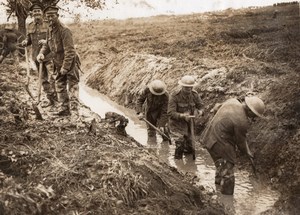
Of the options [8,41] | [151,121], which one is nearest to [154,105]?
[151,121]

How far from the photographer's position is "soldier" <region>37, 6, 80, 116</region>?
27.8 feet

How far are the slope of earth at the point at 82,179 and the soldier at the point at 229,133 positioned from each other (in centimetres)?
46

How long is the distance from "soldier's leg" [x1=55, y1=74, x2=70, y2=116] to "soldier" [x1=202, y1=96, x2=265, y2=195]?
10.8 ft

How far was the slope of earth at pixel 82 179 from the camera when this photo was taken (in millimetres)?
4551

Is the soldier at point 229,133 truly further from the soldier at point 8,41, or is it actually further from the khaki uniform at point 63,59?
the soldier at point 8,41

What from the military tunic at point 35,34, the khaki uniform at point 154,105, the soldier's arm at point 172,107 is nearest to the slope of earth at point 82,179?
the soldier's arm at point 172,107

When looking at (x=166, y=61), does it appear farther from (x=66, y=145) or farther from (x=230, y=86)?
(x=66, y=145)

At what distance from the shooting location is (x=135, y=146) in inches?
287

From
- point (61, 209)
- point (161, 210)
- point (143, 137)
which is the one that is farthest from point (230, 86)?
point (61, 209)

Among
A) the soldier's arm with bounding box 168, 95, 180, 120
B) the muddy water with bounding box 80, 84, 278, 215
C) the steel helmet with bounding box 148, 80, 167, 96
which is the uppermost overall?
the steel helmet with bounding box 148, 80, 167, 96

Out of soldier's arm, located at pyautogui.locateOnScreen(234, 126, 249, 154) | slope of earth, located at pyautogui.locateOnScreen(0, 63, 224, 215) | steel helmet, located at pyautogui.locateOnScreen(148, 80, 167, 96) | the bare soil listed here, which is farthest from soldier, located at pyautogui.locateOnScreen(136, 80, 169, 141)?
soldier's arm, located at pyautogui.locateOnScreen(234, 126, 249, 154)

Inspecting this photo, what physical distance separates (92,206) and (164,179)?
1.19 m

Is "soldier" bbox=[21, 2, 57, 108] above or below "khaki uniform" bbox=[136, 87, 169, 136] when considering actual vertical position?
above

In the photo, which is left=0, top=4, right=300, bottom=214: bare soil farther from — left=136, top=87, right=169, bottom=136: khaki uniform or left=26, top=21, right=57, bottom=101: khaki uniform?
left=136, top=87, right=169, bottom=136: khaki uniform
